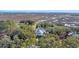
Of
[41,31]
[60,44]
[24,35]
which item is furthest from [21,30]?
[60,44]
